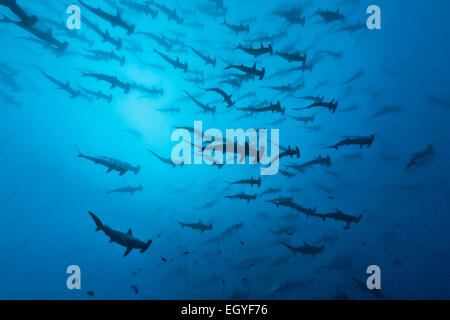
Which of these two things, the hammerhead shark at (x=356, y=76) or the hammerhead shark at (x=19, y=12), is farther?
the hammerhead shark at (x=356, y=76)

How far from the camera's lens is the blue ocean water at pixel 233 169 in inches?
504

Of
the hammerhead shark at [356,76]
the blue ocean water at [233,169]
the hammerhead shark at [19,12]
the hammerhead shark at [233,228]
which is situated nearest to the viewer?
the hammerhead shark at [19,12]

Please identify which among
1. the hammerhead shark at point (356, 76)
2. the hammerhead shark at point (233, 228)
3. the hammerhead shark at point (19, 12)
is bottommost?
the hammerhead shark at point (233, 228)

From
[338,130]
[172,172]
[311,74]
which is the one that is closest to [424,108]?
[338,130]

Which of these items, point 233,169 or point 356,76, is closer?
point 356,76

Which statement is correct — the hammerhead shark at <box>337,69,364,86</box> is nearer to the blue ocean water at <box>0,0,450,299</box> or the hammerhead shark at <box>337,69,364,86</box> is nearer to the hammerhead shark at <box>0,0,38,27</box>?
the blue ocean water at <box>0,0,450,299</box>

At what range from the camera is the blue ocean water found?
1279 centimetres

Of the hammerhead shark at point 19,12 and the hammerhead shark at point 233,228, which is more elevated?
the hammerhead shark at point 19,12

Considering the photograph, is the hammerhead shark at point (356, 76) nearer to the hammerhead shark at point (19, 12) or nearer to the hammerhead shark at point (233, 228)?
the hammerhead shark at point (233, 228)

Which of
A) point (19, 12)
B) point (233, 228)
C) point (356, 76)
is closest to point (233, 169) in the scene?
point (233, 228)

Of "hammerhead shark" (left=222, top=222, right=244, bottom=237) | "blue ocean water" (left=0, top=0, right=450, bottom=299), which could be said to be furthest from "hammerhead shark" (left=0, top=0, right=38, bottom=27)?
"hammerhead shark" (left=222, top=222, right=244, bottom=237)

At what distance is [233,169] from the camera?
18500 millimetres

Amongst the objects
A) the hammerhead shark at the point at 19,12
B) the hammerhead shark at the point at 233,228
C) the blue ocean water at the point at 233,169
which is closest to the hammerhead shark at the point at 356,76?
the blue ocean water at the point at 233,169

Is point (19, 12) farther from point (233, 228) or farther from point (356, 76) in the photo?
point (356, 76)
